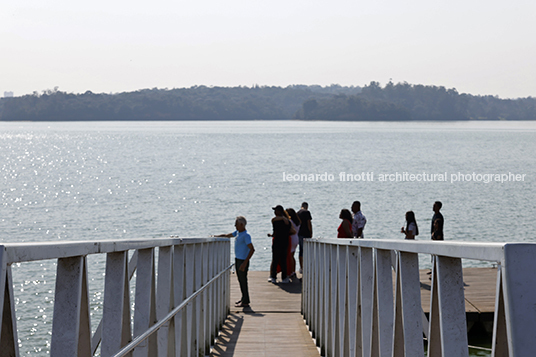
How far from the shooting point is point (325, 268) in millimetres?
5301

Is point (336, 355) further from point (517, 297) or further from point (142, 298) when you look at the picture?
point (517, 297)

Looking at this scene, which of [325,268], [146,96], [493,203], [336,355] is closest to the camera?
[336,355]

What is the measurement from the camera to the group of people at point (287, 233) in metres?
8.85

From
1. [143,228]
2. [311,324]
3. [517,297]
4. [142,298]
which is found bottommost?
[143,228]

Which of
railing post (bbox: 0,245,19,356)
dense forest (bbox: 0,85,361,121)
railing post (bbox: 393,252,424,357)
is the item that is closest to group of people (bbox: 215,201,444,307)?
railing post (bbox: 393,252,424,357)

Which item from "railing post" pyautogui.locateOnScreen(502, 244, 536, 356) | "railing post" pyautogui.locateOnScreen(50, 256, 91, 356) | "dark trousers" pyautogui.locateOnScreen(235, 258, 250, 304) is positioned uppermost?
"railing post" pyautogui.locateOnScreen(502, 244, 536, 356)

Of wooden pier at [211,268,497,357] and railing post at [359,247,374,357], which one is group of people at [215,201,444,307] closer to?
wooden pier at [211,268,497,357]

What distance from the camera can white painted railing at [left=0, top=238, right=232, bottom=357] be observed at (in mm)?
1296

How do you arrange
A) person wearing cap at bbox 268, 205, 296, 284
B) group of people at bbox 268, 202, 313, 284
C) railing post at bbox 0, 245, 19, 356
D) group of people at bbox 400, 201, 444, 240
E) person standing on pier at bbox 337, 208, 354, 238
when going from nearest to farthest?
railing post at bbox 0, 245, 19, 356
person standing on pier at bbox 337, 208, 354, 238
person wearing cap at bbox 268, 205, 296, 284
group of people at bbox 268, 202, 313, 284
group of people at bbox 400, 201, 444, 240

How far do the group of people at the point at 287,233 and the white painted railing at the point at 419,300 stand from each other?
4493 millimetres

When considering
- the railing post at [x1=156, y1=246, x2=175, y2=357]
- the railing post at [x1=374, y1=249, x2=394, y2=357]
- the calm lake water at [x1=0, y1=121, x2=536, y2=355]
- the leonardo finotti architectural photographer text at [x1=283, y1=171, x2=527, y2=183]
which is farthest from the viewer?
the leonardo finotti architectural photographer text at [x1=283, y1=171, x2=527, y2=183]

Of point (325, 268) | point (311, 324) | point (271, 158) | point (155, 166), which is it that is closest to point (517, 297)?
point (325, 268)

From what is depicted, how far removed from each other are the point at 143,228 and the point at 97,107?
172 m

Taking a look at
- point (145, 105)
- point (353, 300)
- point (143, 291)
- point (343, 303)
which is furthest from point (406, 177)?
point (145, 105)
